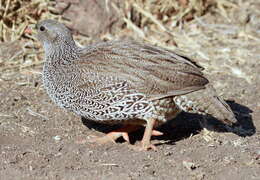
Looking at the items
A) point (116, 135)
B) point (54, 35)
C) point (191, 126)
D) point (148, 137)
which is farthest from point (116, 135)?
point (54, 35)

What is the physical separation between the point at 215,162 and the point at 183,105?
72 cm

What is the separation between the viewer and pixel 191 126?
282 inches

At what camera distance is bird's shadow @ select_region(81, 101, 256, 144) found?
6.92 metres

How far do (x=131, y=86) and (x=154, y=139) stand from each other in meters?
1.09

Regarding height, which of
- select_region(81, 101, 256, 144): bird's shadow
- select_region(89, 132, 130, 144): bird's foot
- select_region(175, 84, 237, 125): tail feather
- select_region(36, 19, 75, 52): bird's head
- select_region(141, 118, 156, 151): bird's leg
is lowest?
select_region(81, 101, 256, 144): bird's shadow

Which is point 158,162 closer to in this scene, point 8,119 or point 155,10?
point 8,119

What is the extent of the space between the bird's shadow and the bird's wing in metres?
0.89

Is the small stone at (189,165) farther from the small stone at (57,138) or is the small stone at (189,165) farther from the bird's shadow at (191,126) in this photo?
the small stone at (57,138)

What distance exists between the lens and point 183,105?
6.18 metres

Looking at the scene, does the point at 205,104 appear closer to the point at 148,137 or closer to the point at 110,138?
the point at 148,137

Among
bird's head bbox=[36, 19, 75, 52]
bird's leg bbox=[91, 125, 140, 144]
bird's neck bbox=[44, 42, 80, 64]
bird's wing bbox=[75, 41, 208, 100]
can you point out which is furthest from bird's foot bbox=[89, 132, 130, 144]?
→ bird's head bbox=[36, 19, 75, 52]

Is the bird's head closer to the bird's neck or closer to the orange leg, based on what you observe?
the bird's neck

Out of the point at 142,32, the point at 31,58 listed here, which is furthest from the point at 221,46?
the point at 31,58

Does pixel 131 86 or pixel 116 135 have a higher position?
pixel 131 86
